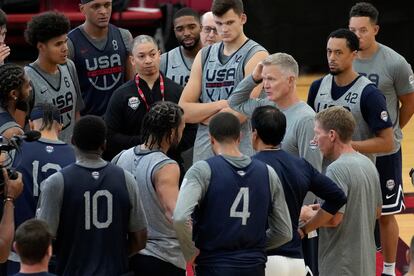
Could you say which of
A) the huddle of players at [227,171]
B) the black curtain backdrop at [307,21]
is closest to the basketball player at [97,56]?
the huddle of players at [227,171]

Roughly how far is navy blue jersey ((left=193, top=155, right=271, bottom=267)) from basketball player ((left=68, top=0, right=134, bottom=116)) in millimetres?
2539

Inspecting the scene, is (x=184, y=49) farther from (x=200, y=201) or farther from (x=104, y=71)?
(x=200, y=201)

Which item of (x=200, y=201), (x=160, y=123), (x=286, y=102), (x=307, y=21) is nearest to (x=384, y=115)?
(x=286, y=102)

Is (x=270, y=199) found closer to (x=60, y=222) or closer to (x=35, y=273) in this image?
(x=60, y=222)

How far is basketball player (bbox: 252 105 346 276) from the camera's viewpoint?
5.72 m

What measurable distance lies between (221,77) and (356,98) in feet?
3.06

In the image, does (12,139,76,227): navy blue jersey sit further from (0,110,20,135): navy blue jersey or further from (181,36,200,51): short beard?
(181,36,200,51): short beard

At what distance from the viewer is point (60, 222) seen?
5.39m

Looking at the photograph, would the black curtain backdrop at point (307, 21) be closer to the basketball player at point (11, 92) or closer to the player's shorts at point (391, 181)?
the player's shorts at point (391, 181)

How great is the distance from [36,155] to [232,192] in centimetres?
117

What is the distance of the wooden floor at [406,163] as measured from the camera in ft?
29.5

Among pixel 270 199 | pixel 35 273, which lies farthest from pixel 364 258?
pixel 35 273

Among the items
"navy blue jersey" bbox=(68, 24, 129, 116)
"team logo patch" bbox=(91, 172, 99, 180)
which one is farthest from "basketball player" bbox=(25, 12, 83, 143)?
"team logo patch" bbox=(91, 172, 99, 180)

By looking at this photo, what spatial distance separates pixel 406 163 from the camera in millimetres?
10961
